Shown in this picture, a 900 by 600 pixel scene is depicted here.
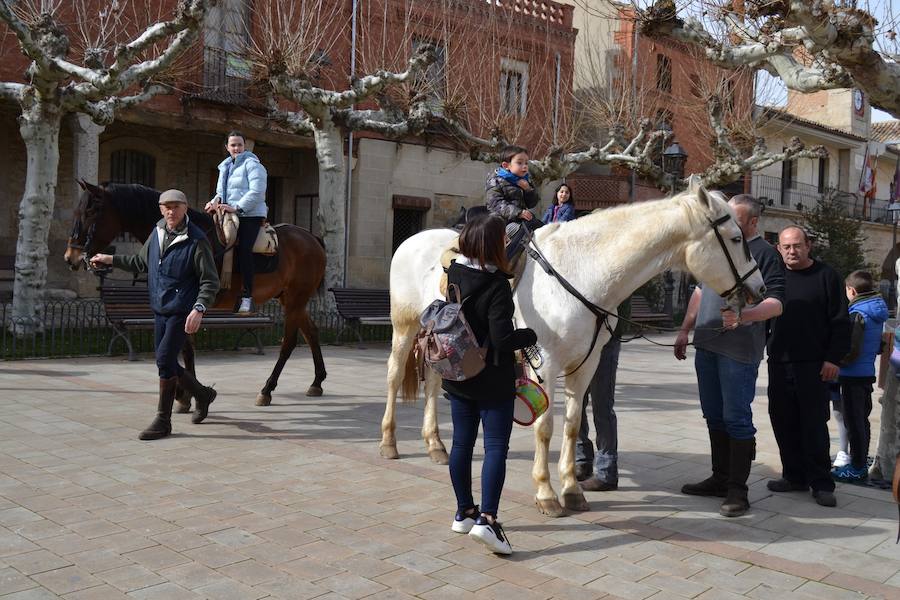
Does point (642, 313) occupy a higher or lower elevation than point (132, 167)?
lower

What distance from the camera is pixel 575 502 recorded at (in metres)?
5.39

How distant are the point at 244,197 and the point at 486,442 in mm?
4704

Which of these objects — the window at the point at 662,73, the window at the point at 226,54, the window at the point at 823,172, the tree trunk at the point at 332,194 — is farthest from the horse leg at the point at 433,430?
the window at the point at 823,172

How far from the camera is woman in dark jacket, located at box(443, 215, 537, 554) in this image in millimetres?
4312

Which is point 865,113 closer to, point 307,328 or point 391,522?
point 307,328

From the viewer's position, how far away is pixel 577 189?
2797 centimetres

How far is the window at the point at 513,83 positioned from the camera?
22.5 meters

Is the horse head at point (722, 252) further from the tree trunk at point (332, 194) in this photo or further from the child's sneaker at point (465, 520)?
the tree trunk at point (332, 194)

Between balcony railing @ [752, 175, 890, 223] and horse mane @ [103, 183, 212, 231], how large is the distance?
31.8 meters

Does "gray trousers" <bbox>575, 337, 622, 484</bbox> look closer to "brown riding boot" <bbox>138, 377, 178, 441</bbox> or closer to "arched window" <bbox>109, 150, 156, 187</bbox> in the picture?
"brown riding boot" <bbox>138, 377, 178, 441</bbox>

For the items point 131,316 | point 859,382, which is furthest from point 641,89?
point 859,382

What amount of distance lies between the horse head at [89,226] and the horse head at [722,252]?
5457 mm

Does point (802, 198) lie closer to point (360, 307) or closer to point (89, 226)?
point (360, 307)

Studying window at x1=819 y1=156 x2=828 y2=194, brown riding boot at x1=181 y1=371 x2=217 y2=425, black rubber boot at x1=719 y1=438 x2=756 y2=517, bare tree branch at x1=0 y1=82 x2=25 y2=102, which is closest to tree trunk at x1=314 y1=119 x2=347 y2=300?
bare tree branch at x1=0 y1=82 x2=25 y2=102
